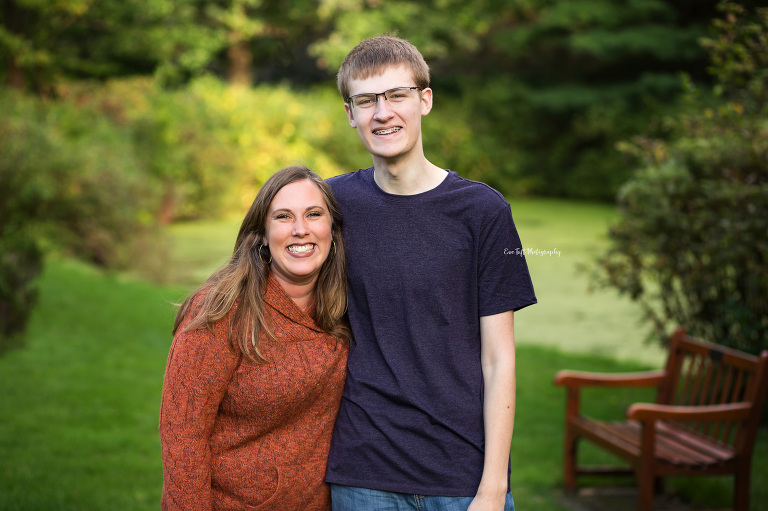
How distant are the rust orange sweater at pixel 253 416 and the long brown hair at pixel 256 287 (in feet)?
0.09

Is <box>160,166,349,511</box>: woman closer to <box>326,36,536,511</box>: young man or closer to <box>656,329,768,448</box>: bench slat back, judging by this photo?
<box>326,36,536,511</box>: young man

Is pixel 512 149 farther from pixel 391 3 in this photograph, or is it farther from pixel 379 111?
pixel 379 111

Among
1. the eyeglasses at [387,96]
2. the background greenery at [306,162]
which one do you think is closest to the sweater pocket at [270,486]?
the eyeglasses at [387,96]

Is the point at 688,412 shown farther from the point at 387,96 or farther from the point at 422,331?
the point at 387,96

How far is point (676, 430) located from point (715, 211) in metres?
1.31

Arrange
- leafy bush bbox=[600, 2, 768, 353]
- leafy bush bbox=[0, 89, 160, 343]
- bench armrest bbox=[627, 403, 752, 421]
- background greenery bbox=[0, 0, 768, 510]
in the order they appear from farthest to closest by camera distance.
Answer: leafy bush bbox=[0, 89, 160, 343], background greenery bbox=[0, 0, 768, 510], leafy bush bbox=[600, 2, 768, 353], bench armrest bbox=[627, 403, 752, 421]

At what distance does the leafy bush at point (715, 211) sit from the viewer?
4051mm

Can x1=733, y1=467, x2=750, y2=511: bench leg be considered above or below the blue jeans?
below

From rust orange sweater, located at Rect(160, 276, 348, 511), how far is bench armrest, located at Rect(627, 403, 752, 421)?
5.80ft

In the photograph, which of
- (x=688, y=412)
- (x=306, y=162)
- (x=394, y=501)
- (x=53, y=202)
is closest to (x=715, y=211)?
(x=688, y=412)

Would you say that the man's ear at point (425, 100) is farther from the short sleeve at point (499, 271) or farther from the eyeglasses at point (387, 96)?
the short sleeve at point (499, 271)

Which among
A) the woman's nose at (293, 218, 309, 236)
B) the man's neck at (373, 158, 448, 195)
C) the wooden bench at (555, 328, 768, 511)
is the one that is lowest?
the wooden bench at (555, 328, 768, 511)

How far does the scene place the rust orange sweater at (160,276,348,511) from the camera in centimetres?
175

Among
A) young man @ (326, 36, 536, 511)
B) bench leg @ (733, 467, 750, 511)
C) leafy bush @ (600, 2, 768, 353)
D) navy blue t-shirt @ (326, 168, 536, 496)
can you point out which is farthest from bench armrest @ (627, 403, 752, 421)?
navy blue t-shirt @ (326, 168, 536, 496)
